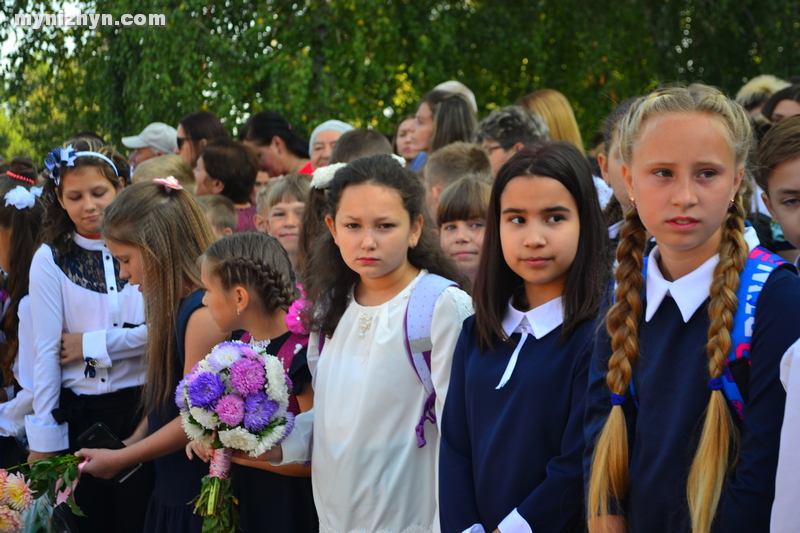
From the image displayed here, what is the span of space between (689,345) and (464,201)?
2.23 m

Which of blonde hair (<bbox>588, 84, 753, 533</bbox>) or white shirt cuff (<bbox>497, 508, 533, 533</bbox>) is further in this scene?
white shirt cuff (<bbox>497, 508, 533, 533</bbox>)

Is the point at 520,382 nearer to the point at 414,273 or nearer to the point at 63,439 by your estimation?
the point at 414,273

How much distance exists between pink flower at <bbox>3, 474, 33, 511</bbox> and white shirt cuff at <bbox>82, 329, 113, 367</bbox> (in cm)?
74

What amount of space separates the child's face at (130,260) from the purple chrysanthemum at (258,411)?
110 cm

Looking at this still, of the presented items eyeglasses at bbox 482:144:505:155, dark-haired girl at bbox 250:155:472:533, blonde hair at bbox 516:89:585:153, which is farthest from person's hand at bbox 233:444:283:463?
A: blonde hair at bbox 516:89:585:153

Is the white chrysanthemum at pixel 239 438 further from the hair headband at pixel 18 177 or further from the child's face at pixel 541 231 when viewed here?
the hair headband at pixel 18 177

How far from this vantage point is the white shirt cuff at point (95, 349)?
383cm

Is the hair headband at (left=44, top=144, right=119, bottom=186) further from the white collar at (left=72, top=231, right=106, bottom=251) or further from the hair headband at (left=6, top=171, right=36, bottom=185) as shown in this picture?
the hair headband at (left=6, top=171, right=36, bottom=185)

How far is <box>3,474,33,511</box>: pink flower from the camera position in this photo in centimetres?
312

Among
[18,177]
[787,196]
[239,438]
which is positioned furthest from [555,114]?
[239,438]

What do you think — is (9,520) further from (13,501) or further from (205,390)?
(205,390)

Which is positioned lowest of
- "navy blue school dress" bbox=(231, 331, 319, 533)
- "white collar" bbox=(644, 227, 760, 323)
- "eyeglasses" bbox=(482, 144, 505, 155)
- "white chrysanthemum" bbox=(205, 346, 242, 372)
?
"navy blue school dress" bbox=(231, 331, 319, 533)

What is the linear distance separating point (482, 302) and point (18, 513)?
205 cm

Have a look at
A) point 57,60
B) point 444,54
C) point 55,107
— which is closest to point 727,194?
point 444,54
